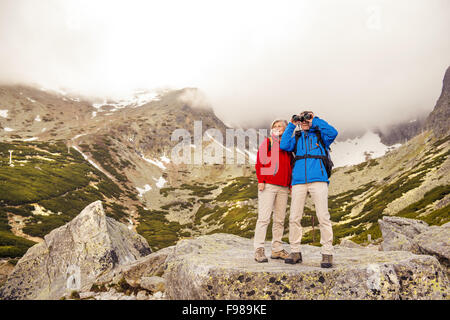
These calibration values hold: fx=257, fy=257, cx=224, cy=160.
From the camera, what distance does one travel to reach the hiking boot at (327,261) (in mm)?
6433

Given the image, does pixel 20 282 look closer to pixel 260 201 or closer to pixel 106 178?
pixel 260 201

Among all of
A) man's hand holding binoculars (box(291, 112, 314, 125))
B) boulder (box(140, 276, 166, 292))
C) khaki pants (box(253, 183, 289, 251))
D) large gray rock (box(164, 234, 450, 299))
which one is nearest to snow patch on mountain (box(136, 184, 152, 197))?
boulder (box(140, 276, 166, 292))

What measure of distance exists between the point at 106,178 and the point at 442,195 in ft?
392

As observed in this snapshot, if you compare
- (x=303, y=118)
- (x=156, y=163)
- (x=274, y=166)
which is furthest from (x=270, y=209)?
(x=156, y=163)

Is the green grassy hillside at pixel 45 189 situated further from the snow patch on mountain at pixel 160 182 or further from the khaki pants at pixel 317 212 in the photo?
the khaki pants at pixel 317 212

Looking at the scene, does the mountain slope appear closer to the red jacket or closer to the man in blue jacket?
the man in blue jacket

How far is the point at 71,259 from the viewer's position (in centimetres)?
1515

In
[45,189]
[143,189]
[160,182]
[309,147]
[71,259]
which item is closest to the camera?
[309,147]

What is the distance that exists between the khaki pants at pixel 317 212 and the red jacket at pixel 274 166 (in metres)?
0.49

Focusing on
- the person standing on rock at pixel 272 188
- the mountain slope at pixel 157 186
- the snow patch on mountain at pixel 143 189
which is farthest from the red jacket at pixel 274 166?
the snow patch on mountain at pixel 143 189

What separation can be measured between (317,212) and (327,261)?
128 cm

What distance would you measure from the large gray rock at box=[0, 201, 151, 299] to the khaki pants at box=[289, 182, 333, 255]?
11035mm

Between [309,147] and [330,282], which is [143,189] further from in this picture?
[330,282]
